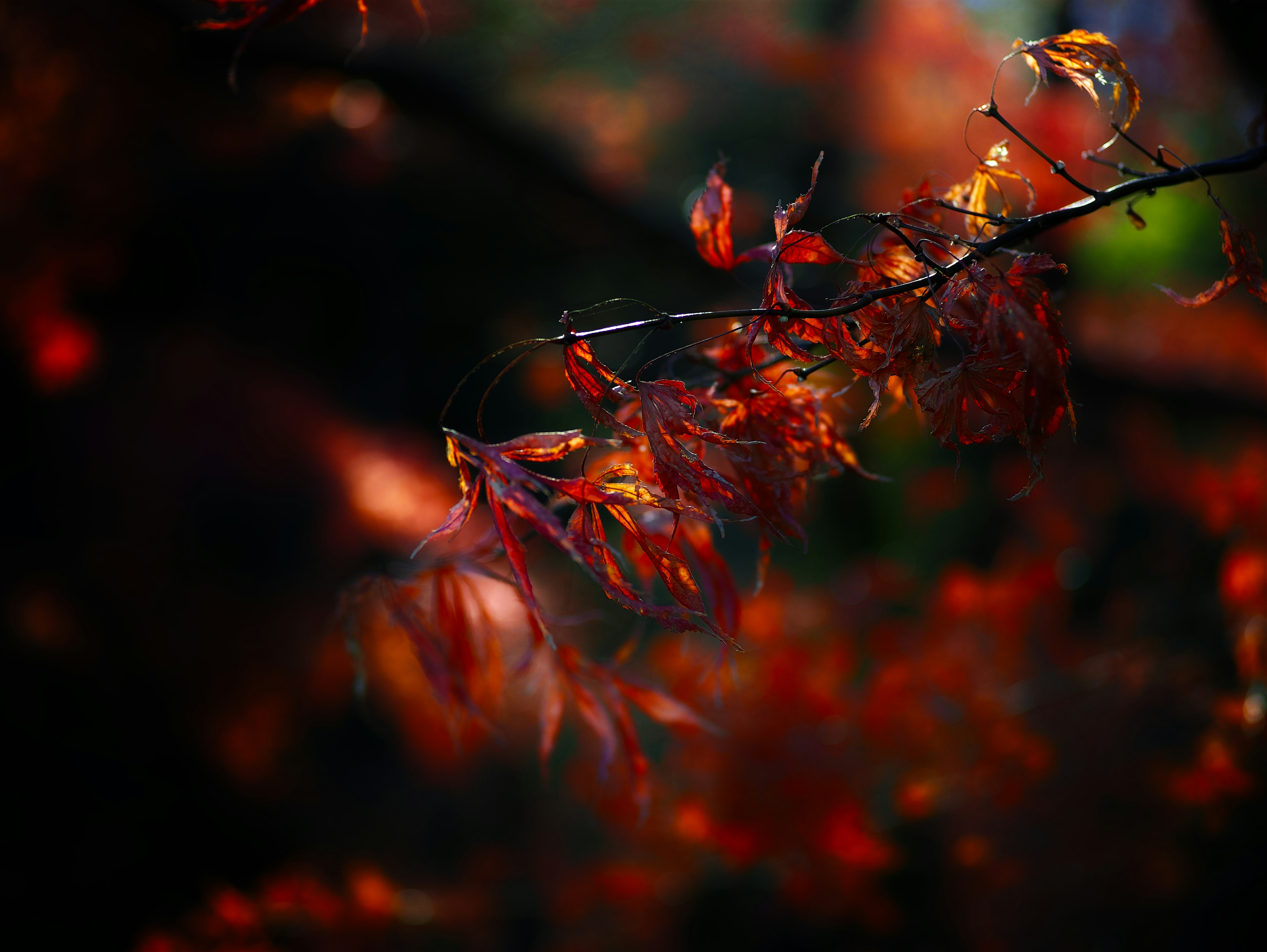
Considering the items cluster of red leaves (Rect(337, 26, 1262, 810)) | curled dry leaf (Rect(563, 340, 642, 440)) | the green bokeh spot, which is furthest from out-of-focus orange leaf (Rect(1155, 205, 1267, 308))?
the green bokeh spot

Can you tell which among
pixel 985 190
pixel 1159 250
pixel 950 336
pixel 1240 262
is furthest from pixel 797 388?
pixel 1159 250

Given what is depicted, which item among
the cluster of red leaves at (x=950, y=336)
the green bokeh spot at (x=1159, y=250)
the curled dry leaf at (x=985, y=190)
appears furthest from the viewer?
the green bokeh spot at (x=1159, y=250)

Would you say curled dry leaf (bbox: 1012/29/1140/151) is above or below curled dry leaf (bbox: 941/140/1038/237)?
above

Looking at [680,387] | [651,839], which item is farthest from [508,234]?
[680,387]

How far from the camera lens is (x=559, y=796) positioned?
146 inches

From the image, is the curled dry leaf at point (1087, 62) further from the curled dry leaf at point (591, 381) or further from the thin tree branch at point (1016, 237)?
the curled dry leaf at point (591, 381)

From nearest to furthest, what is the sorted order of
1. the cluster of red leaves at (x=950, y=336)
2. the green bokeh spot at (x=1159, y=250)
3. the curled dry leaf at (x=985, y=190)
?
1. the cluster of red leaves at (x=950, y=336)
2. the curled dry leaf at (x=985, y=190)
3. the green bokeh spot at (x=1159, y=250)

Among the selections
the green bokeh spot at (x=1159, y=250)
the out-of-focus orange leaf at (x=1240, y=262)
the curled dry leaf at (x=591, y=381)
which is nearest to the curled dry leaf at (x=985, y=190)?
the out-of-focus orange leaf at (x=1240, y=262)

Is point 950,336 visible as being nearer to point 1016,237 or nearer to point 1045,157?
point 1016,237

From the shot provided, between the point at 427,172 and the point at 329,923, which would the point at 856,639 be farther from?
the point at 427,172

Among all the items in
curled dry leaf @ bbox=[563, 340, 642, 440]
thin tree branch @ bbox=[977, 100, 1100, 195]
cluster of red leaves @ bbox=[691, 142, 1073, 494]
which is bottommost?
curled dry leaf @ bbox=[563, 340, 642, 440]

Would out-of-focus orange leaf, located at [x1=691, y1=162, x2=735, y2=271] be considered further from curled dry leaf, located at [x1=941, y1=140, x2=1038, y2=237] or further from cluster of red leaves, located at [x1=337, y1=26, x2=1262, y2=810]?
curled dry leaf, located at [x1=941, y1=140, x2=1038, y2=237]

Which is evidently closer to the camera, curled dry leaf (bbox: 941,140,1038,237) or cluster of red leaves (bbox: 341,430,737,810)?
cluster of red leaves (bbox: 341,430,737,810)

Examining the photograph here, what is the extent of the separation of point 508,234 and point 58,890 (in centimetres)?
418
